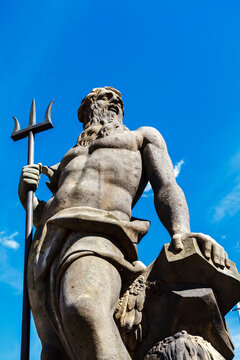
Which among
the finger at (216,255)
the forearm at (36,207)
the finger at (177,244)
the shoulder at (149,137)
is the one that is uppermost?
the shoulder at (149,137)

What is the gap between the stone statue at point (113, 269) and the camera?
12.2 feet

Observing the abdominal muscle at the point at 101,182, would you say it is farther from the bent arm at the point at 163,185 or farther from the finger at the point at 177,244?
the finger at the point at 177,244

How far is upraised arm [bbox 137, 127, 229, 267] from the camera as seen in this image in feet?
13.6

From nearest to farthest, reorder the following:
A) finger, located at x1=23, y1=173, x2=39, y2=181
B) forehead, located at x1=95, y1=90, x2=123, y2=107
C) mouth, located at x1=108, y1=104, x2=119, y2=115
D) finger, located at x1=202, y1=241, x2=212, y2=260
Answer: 1. finger, located at x1=202, y1=241, x2=212, y2=260
2. finger, located at x1=23, y1=173, x2=39, y2=181
3. mouth, located at x1=108, y1=104, x2=119, y2=115
4. forehead, located at x1=95, y1=90, x2=123, y2=107

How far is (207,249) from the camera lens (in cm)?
411

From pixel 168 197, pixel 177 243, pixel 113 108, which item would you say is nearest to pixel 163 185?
pixel 168 197

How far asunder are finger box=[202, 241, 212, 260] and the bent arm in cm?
36

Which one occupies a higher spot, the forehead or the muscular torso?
the forehead

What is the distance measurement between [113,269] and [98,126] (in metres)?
1.98

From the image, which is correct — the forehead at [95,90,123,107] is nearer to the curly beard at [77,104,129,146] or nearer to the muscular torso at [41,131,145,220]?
the curly beard at [77,104,129,146]

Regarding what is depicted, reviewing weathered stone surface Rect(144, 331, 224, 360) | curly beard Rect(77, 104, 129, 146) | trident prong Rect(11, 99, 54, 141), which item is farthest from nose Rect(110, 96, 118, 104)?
weathered stone surface Rect(144, 331, 224, 360)

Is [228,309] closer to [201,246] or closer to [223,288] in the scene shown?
[223,288]

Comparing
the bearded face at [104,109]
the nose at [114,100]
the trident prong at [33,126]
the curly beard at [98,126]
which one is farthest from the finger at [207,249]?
the trident prong at [33,126]

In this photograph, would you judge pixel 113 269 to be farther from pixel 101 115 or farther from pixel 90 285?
pixel 101 115
